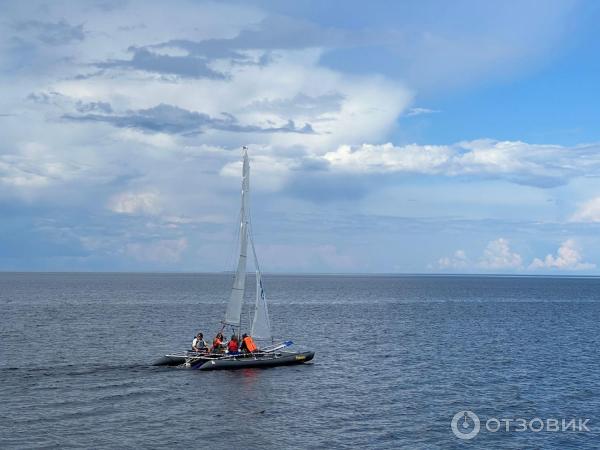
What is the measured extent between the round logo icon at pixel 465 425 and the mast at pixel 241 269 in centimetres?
2705

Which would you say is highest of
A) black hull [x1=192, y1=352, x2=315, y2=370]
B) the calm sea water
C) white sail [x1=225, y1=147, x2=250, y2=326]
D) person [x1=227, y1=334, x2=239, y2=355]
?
white sail [x1=225, y1=147, x2=250, y2=326]

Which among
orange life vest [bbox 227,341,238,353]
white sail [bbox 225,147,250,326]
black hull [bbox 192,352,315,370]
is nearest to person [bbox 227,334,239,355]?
orange life vest [bbox 227,341,238,353]

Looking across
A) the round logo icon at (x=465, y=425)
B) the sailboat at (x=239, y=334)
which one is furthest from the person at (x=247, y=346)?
the round logo icon at (x=465, y=425)

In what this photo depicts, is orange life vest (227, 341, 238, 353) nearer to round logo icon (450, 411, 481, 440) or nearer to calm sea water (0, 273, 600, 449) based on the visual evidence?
calm sea water (0, 273, 600, 449)

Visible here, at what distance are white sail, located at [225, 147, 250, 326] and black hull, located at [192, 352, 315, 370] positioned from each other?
4.06m

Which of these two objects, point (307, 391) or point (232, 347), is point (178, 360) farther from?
point (307, 391)

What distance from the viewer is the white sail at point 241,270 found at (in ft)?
226

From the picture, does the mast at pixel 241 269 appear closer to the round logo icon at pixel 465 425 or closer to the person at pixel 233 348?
the person at pixel 233 348

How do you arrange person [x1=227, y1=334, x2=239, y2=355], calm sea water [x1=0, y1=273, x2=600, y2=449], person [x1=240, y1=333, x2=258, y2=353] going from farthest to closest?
1. person [x1=240, y1=333, x2=258, y2=353]
2. person [x1=227, y1=334, x2=239, y2=355]
3. calm sea water [x1=0, y1=273, x2=600, y2=449]

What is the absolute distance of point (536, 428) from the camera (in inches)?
1791

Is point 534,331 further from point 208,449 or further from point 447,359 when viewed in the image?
point 208,449

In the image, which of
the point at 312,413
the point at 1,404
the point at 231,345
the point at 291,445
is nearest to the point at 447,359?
the point at 231,345

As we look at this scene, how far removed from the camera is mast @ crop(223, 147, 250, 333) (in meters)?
68.8
